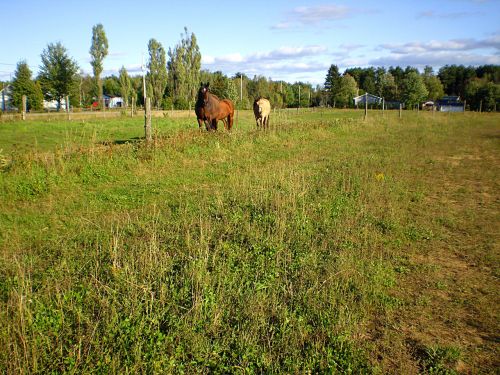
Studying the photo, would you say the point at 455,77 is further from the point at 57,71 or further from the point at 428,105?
the point at 57,71

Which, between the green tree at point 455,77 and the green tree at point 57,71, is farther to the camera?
the green tree at point 455,77

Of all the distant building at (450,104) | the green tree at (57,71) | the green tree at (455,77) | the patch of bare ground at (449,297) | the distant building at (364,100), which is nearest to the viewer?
the patch of bare ground at (449,297)

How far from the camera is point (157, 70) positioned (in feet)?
Result: 190

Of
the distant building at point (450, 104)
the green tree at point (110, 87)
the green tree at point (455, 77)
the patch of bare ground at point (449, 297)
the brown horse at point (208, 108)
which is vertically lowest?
the patch of bare ground at point (449, 297)

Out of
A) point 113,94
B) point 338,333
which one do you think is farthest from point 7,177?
point 113,94

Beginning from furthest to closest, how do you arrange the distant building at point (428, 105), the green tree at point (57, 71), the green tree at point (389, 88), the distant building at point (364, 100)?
1. the distant building at point (428, 105)
2. the green tree at point (389, 88)
3. the distant building at point (364, 100)
4. the green tree at point (57, 71)

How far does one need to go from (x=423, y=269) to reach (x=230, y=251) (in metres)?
2.47

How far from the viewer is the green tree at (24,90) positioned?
43.7 metres

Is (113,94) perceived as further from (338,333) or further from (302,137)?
(338,333)

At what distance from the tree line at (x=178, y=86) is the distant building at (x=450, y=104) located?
3044mm

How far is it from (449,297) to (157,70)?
59.6 metres

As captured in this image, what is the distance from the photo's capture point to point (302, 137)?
16.2 m

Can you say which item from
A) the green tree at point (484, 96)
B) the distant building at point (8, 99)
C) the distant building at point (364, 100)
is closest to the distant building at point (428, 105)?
the green tree at point (484, 96)

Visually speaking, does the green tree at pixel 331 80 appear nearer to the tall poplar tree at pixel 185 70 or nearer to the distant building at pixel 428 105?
the distant building at pixel 428 105
